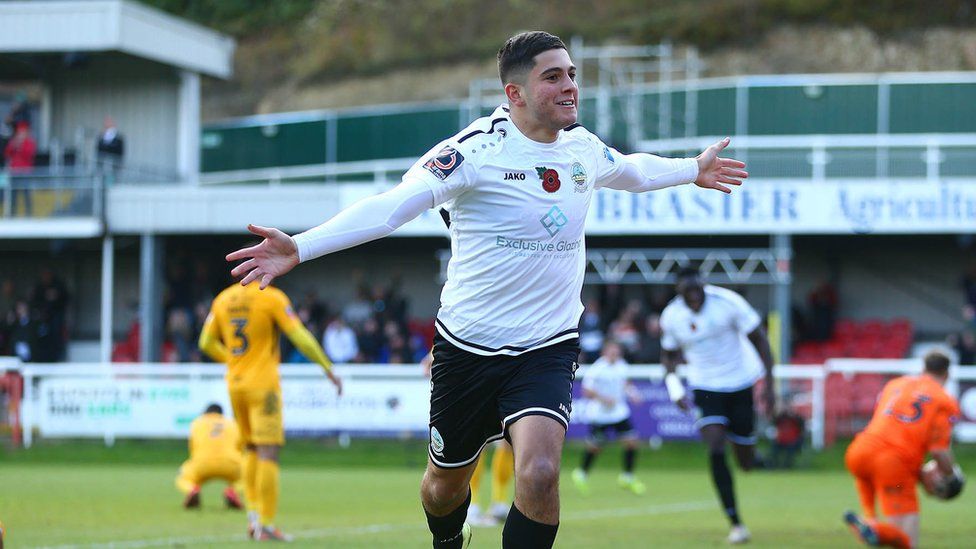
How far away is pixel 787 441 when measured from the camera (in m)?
21.8

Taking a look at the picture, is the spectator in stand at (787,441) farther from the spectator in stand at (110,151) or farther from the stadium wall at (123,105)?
the stadium wall at (123,105)

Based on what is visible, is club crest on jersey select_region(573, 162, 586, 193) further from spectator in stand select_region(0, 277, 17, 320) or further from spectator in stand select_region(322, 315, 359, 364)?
spectator in stand select_region(0, 277, 17, 320)

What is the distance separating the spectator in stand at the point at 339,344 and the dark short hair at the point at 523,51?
64.4 feet

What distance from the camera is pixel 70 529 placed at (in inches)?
485

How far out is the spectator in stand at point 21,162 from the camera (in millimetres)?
30438

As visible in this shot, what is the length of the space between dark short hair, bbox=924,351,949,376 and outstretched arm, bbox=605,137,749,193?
403cm

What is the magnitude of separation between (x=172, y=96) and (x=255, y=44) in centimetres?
2861

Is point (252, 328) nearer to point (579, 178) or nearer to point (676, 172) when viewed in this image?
point (676, 172)

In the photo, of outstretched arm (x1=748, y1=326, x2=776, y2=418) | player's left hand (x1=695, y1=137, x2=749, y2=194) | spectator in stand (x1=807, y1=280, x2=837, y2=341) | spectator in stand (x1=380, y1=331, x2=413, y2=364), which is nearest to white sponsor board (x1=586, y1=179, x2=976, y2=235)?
spectator in stand (x1=807, y1=280, x2=837, y2=341)

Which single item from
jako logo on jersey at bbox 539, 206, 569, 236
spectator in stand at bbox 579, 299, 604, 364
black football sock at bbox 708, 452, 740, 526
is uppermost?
jako logo on jersey at bbox 539, 206, 569, 236

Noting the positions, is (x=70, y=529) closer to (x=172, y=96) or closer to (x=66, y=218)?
(x=66, y=218)

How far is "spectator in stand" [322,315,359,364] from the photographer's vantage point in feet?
86.3

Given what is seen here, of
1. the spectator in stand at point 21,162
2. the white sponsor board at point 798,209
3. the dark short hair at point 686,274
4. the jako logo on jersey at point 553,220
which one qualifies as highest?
the spectator in stand at point 21,162

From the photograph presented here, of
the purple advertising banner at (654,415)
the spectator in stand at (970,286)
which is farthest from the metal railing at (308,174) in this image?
the purple advertising banner at (654,415)
